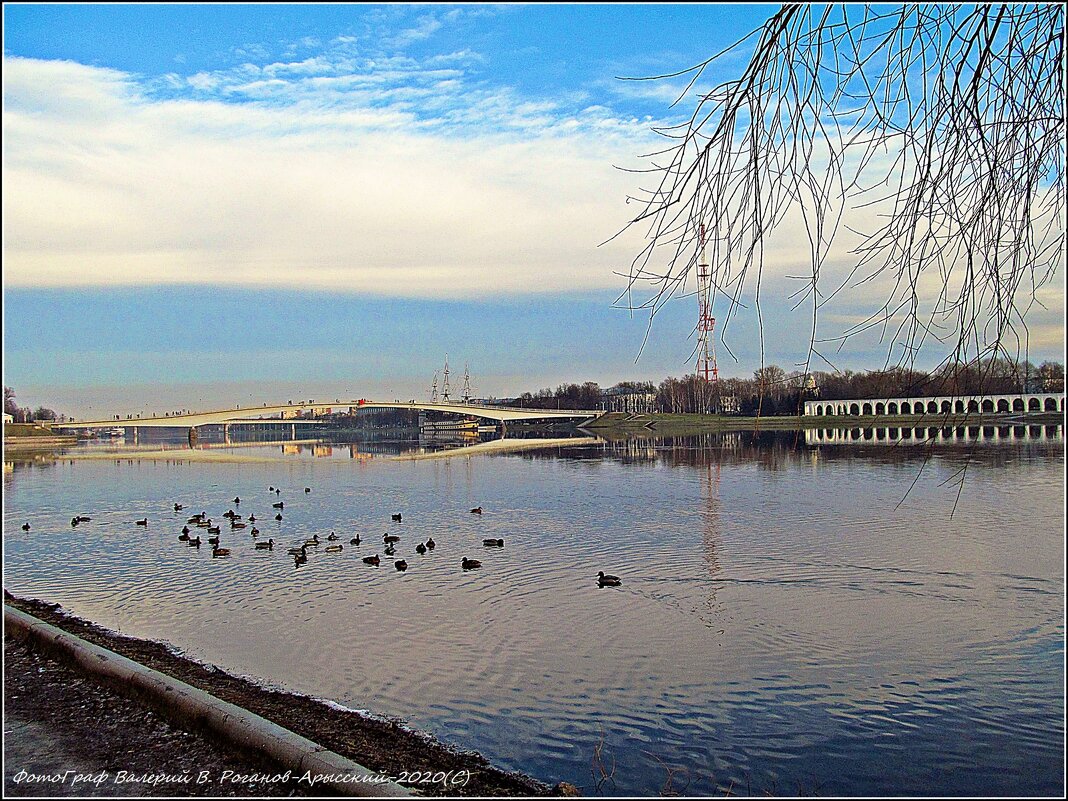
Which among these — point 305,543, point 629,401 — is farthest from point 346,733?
point 629,401

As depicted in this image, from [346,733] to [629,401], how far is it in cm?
13049

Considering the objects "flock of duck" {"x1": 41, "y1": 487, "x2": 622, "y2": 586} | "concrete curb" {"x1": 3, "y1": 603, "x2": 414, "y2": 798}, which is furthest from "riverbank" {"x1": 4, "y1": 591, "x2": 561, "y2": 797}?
"flock of duck" {"x1": 41, "y1": 487, "x2": 622, "y2": 586}

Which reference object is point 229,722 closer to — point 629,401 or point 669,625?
point 669,625

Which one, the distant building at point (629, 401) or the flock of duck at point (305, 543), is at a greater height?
the distant building at point (629, 401)

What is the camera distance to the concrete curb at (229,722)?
5645 mm

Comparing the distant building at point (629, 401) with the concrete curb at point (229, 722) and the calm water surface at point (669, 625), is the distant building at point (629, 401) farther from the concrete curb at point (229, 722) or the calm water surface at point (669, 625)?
the concrete curb at point (229, 722)

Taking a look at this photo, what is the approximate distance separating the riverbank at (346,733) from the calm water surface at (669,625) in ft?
1.76

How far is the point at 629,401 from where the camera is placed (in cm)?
13712

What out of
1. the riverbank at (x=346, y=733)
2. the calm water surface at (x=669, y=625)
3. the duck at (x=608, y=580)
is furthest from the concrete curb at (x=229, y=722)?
the duck at (x=608, y=580)

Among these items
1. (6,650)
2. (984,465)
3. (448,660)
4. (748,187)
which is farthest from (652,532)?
(984,465)

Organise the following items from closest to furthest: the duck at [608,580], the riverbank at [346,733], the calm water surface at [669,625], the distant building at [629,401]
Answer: the riverbank at [346,733]
the calm water surface at [669,625]
the duck at [608,580]
the distant building at [629,401]

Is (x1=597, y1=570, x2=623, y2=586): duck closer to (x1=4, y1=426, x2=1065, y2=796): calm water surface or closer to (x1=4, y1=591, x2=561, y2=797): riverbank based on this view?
(x1=4, y1=426, x2=1065, y2=796): calm water surface

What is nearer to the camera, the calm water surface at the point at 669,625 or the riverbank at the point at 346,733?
the riverbank at the point at 346,733

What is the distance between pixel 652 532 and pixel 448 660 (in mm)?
11696
